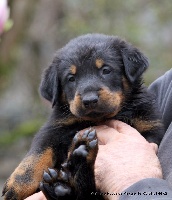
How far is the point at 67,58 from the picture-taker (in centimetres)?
368

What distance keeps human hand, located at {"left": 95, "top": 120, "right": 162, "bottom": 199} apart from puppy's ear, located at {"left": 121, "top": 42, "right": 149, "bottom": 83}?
0.39 meters

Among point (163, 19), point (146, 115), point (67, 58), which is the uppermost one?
point (67, 58)

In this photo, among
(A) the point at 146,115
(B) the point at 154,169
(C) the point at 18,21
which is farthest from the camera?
(C) the point at 18,21

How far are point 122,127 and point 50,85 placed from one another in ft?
1.98

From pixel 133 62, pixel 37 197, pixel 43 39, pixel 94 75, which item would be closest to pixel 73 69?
pixel 94 75

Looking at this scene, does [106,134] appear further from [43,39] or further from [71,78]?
[43,39]

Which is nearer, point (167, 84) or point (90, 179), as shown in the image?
point (90, 179)

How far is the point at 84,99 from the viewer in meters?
3.38

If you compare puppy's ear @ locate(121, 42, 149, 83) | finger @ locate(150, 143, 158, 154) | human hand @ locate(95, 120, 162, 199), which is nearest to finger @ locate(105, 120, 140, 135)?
human hand @ locate(95, 120, 162, 199)

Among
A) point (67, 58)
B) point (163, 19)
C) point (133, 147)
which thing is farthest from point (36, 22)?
point (133, 147)

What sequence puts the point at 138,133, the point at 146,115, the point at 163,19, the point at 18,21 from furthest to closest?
the point at 163,19
the point at 18,21
the point at 146,115
the point at 138,133

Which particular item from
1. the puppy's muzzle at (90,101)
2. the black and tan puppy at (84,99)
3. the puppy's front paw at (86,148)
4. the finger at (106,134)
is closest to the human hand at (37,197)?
the black and tan puppy at (84,99)

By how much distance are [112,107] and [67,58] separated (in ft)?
1.47

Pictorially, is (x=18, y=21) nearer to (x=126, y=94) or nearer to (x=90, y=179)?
(x=126, y=94)
